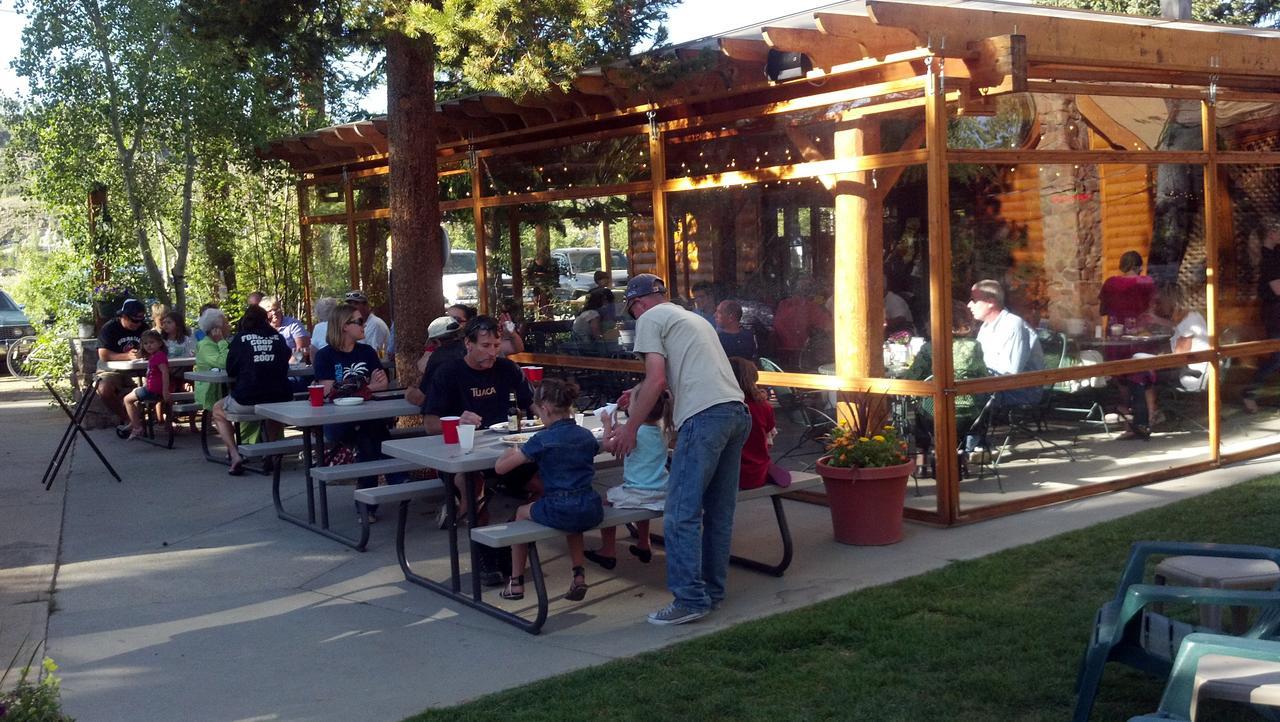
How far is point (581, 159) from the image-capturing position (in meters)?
10.1

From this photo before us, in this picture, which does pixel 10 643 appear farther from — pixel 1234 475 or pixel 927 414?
pixel 1234 475

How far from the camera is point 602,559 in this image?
6945mm

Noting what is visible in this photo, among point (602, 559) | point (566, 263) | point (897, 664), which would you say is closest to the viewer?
point (897, 664)

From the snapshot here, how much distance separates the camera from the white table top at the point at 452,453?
20.0 ft

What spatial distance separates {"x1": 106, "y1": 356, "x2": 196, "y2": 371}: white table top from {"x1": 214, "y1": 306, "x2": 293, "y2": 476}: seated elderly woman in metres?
2.76

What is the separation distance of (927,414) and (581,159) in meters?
3.91

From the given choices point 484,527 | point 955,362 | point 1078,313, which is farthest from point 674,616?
point 1078,313

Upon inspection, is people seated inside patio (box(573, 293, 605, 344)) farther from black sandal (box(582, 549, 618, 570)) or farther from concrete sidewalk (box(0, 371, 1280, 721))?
black sandal (box(582, 549, 618, 570))

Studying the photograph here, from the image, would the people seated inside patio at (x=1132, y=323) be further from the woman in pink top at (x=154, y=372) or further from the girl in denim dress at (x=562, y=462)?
the woman in pink top at (x=154, y=372)

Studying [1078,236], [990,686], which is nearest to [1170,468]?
[1078,236]

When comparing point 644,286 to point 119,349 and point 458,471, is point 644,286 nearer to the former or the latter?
point 458,471

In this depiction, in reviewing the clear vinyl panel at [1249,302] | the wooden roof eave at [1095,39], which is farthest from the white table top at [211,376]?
the clear vinyl panel at [1249,302]

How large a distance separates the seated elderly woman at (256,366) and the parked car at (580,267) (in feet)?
8.16

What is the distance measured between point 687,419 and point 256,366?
543cm
